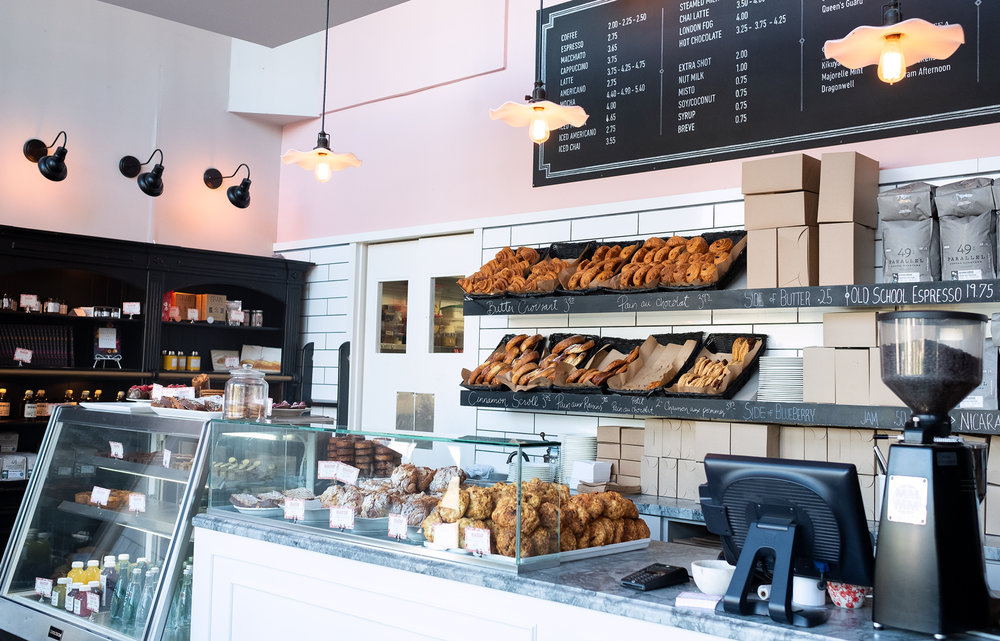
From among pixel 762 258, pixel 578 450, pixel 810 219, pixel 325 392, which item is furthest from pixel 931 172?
pixel 325 392

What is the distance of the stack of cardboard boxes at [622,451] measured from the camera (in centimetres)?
414

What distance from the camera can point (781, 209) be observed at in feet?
12.0

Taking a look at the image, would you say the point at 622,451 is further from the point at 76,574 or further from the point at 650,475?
the point at 76,574

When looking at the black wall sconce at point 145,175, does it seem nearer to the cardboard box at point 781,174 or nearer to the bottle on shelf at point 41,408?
the bottle on shelf at point 41,408

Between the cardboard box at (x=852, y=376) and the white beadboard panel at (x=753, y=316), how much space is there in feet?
1.48

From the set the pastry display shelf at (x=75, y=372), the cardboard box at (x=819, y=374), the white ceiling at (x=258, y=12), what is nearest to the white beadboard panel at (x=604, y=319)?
the cardboard box at (x=819, y=374)

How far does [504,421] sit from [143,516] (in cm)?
209

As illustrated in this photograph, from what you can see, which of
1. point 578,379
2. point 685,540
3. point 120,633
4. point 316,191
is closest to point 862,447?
point 685,540

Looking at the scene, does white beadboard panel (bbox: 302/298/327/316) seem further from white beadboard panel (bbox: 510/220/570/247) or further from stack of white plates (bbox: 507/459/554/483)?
stack of white plates (bbox: 507/459/554/483)

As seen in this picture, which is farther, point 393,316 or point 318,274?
point 318,274

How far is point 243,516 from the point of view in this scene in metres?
2.93

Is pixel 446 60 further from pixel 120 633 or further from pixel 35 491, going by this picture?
pixel 120 633

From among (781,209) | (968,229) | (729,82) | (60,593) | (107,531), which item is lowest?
(60,593)

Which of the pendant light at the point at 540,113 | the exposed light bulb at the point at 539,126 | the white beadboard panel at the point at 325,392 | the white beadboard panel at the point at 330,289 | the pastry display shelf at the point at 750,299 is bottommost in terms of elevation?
the white beadboard panel at the point at 325,392
